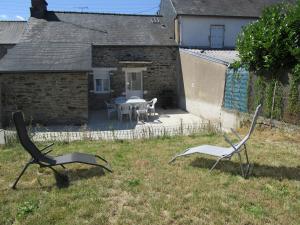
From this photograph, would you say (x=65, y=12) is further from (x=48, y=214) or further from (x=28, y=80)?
(x=48, y=214)

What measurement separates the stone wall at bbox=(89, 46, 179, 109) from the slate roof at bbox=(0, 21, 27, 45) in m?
10.2

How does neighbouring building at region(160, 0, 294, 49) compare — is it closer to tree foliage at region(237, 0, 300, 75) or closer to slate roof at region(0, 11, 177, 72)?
slate roof at region(0, 11, 177, 72)

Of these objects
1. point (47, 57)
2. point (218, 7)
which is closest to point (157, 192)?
point (47, 57)

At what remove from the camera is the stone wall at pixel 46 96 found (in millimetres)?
14078

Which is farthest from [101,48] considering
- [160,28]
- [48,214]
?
[48,214]

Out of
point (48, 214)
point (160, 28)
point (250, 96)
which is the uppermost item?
point (160, 28)

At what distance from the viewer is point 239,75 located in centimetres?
1198

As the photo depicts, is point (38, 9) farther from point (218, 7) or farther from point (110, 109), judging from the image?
point (218, 7)

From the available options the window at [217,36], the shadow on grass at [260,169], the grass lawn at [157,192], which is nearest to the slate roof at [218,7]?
the window at [217,36]

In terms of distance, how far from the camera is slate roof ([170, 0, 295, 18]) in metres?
20.1

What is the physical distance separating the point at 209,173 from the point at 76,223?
9.03 feet

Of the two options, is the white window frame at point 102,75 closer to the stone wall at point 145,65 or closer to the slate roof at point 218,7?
the stone wall at point 145,65

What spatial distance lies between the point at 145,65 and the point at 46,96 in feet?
21.9

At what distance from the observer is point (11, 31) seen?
2720 centimetres
